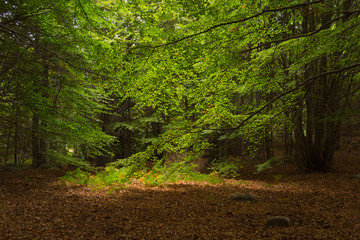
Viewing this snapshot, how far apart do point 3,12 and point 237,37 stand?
567 cm

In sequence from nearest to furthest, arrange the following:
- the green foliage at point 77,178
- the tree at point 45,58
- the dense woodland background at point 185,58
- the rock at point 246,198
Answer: the dense woodland background at point 185,58, the tree at point 45,58, the rock at point 246,198, the green foliage at point 77,178

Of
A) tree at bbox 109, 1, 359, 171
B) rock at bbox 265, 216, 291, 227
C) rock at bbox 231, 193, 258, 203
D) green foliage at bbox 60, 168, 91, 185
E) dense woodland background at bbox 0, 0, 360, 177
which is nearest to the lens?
tree at bbox 109, 1, 359, 171

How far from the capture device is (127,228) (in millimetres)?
4148

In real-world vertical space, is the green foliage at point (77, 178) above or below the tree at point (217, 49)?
below

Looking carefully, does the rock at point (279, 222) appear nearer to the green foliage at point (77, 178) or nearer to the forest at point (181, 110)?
the forest at point (181, 110)

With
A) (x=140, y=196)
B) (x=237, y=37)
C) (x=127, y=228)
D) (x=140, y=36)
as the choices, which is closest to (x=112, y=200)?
(x=140, y=196)

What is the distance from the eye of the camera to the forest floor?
151 inches

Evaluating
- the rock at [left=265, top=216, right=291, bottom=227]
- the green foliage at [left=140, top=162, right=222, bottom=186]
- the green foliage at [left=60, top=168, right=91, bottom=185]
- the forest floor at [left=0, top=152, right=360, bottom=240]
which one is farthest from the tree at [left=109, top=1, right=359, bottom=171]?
the green foliage at [left=60, top=168, right=91, bottom=185]

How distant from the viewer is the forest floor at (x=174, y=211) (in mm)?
3834

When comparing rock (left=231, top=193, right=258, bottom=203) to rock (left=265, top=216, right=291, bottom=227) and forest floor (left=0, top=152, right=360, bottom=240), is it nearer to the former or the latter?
forest floor (left=0, top=152, right=360, bottom=240)

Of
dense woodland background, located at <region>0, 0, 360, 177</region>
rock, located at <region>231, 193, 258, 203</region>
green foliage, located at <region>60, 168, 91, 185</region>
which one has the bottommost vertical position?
rock, located at <region>231, 193, 258, 203</region>

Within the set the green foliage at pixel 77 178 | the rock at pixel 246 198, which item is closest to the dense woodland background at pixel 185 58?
the green foliage at pixel 77 178

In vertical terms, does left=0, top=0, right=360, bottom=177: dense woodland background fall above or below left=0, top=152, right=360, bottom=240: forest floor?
above

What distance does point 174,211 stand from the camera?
5.23m
